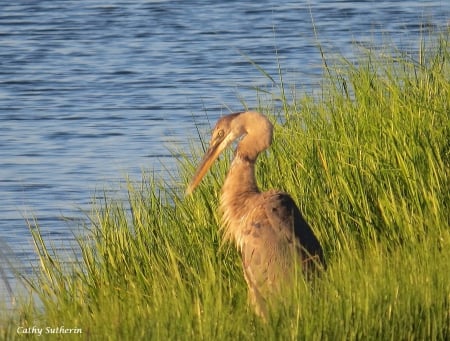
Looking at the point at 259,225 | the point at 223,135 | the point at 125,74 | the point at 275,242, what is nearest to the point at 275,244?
the point at 275,242

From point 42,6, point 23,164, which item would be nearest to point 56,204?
point 23,164

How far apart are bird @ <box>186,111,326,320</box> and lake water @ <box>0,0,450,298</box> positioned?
67.4 inches

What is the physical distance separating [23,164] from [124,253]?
526 centimetres

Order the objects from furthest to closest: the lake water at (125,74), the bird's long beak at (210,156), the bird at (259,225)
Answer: the lake water at (125,74) < the bird's long beak at (210,156) < the bird at (259,225)

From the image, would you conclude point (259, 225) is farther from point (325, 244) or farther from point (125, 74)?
point (125, 74)

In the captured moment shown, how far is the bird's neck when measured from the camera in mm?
5996

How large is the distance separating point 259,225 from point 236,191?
0.43 meters

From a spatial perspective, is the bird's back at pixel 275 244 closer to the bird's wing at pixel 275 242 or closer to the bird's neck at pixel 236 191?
the bird's wing at pixel 275 242

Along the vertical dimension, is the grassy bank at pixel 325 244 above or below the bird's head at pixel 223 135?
below

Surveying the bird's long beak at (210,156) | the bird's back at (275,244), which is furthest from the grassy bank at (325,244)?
the bird's long beak at (210,156)

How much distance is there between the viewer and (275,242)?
5629mm

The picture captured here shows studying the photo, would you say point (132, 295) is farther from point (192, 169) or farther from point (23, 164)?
point (23, 164)

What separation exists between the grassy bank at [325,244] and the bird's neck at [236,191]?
0.77ft

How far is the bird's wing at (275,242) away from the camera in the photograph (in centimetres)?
554
